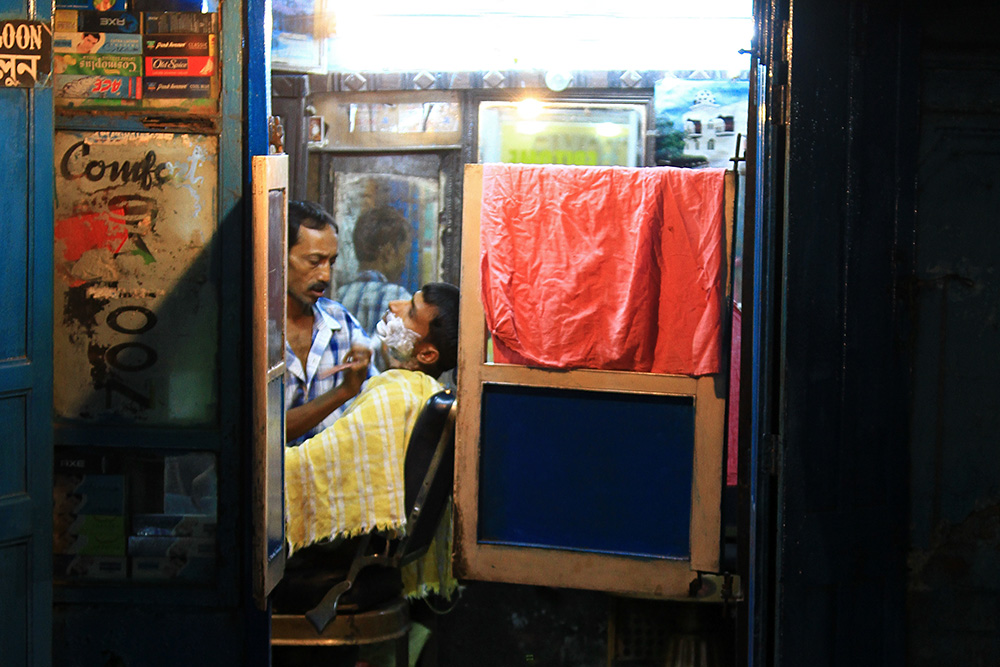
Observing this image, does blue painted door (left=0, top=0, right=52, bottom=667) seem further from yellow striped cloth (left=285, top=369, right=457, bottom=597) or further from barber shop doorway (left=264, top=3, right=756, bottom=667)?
barber shop doorway (left=264, top=3, right=756, bottom=667)

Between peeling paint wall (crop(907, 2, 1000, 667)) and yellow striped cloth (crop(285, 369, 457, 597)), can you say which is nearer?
peeling paint wall (crop(907, 2, 1000, 667))

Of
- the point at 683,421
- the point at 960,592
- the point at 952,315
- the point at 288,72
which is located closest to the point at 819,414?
the point at 952,315

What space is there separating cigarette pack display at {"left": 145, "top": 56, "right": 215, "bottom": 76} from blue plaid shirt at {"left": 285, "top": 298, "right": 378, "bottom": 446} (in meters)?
1.49

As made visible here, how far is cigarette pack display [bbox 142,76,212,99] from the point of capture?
3404 mm

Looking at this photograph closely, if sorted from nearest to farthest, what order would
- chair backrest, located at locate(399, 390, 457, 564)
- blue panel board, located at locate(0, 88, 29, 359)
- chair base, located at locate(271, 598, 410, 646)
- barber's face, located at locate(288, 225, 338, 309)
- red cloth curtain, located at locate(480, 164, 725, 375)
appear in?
blue panel board, located at locate(0, 88, 29, 359) → red cloth curtain, located at locate(480, 164, 725, 375) → chair base, located at locate(271, 598, 410, 646) → chair backrest, located at locate(399, 390, 457, 564) → barber's face, located at locate(288, 225, 338, 309)

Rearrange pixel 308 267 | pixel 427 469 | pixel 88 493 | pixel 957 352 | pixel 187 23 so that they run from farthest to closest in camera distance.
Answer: pixel 308 267
pixel 427 469
pixel 88 493
pixel 187 23
pixel 957 352

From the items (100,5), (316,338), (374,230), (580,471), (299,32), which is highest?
(299,32)

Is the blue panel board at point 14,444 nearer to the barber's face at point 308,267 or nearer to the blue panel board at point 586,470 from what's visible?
the barber's face at point 308,267

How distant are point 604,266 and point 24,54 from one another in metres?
2.15

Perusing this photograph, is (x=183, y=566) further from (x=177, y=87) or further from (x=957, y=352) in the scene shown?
(x=957, y=352)

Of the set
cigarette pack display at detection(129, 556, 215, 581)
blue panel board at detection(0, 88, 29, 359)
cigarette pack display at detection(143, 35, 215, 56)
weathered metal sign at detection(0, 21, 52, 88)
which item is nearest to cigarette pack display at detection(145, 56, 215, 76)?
cigarette pack display at detection(143, 35, 215, 56)

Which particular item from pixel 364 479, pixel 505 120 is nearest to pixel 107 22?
pixel 505 120

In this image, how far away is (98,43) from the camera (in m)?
3.40

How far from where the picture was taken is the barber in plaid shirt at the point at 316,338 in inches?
181
